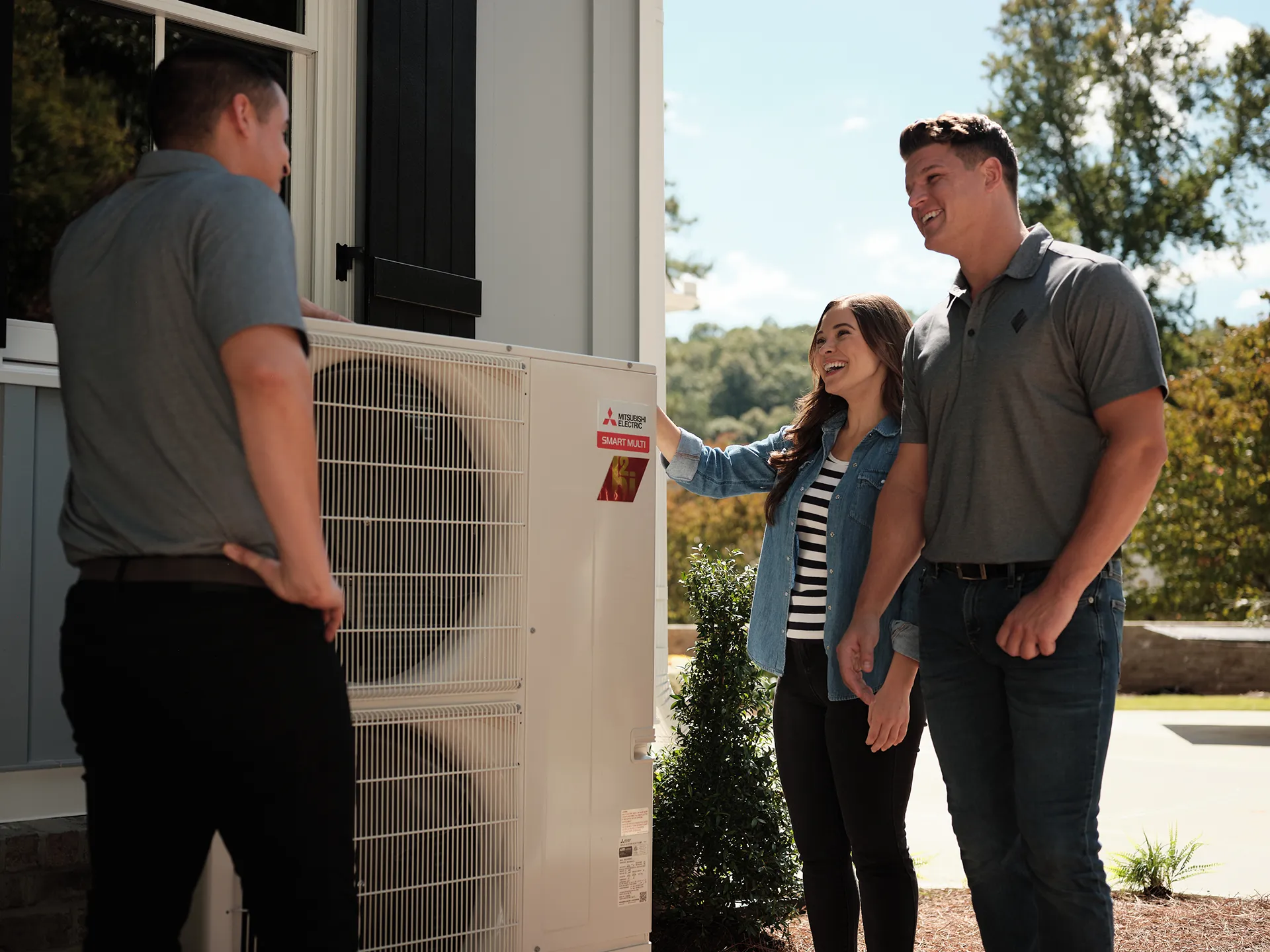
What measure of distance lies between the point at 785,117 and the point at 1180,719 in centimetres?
3976

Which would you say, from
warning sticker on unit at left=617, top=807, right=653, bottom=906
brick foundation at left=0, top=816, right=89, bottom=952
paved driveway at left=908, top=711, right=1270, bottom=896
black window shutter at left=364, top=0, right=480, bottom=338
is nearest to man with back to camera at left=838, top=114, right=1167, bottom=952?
warning sticker on unit at left=617, top=807, right=653, bottom=906

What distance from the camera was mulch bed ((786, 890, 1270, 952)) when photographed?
11.5ft

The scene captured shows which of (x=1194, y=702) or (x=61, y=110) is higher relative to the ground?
(x=61, y=110)

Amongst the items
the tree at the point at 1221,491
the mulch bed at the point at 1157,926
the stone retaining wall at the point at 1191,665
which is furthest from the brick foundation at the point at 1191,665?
the mulch bed at the point at 1157,926

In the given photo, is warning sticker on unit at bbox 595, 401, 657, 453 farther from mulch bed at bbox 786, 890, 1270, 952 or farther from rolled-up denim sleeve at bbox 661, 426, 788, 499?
mulch bed at bbox 786, 890, 1270, 952

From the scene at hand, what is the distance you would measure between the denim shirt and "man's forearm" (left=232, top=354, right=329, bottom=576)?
135cm

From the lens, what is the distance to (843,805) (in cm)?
253

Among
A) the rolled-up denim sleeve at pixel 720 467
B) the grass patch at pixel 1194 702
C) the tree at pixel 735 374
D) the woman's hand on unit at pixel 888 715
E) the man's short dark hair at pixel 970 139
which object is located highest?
the tree at pixel 735 374

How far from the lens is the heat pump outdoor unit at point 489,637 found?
7.03ft

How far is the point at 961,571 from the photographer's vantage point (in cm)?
212

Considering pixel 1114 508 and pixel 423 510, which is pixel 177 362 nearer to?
pixel 423 510

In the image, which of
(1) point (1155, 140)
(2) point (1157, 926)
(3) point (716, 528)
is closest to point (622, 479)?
(2) point (1157, 926)

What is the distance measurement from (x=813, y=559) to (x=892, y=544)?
1.27ft

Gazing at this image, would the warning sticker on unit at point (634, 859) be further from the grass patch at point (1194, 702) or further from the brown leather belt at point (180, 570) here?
the grass patch at point (1194, 702)
